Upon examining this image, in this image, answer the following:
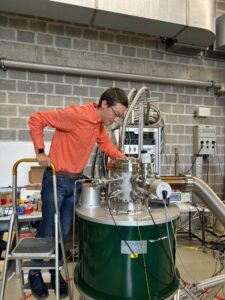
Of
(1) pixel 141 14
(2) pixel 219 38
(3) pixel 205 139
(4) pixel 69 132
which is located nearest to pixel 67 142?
(4) pixel 69 132

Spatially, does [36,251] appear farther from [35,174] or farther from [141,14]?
[141,14]

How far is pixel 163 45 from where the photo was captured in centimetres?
394

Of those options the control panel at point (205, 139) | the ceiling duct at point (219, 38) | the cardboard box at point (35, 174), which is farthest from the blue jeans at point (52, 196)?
the ceiling duct at point (219, 38)

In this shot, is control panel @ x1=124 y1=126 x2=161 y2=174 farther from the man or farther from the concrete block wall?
the man

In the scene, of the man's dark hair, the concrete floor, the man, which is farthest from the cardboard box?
the man's dark hair

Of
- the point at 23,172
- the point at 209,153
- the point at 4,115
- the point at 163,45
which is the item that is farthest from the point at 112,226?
the point at 163,45

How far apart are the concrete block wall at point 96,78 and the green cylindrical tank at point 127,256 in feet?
6.99

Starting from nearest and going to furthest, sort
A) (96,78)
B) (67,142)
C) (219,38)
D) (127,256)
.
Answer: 1. (127,256)
2. (67,142)
3. (96,78)
4. (219,38)

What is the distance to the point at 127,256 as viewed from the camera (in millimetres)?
1485

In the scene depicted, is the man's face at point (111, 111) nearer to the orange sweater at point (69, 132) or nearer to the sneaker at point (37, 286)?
the orange sweater at point (69, 132)

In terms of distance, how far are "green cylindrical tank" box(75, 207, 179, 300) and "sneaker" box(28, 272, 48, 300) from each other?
40 centimetres

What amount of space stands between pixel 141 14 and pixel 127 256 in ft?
8.41

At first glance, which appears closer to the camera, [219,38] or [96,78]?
[96,78]

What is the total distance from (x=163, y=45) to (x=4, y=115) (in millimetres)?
2410
